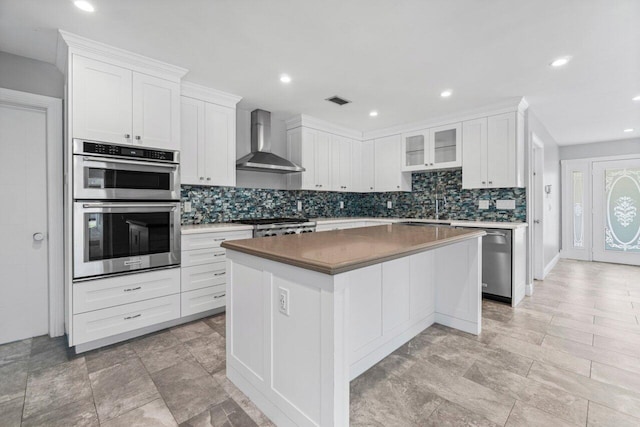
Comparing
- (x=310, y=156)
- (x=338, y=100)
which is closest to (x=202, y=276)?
(x=310, y=156)

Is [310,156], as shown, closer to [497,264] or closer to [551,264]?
[497,264]

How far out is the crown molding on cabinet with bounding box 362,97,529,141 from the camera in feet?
12.0

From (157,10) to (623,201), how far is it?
7.92 m

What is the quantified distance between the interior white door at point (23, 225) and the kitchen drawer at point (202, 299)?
3.99ft

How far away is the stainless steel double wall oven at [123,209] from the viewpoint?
2285 millimetres

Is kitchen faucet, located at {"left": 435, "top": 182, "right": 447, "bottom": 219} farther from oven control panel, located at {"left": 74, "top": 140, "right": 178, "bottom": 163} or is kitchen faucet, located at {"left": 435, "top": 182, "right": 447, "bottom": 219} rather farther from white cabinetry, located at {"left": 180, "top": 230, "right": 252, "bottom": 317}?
oven control panel, located at {"left": 74, "top": 140, "right": 178, "bottom": 163}

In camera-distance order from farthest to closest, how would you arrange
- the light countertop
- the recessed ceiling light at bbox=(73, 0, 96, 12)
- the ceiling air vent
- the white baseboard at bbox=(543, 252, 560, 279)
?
the white baseboard at bbox=(543, 252, 560, 279)
the ceiling air vent
the light countertop
the recessed ceiling light at bbox=(73, 0, 96, 12)

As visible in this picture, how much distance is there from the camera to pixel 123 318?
8.08 feet

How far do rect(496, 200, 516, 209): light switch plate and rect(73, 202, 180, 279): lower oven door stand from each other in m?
4.05

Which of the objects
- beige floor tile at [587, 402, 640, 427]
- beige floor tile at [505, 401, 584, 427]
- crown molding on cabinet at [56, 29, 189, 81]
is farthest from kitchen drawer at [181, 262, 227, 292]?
beige floor tile at [587, 402, 640, 427]

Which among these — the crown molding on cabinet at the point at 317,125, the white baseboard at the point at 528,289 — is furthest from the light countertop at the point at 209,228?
the white baseboard at the point at 528,289

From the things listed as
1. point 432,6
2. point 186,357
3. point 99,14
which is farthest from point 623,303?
point 99,14

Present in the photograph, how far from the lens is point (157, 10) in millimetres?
1981

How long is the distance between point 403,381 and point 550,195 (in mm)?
5205
